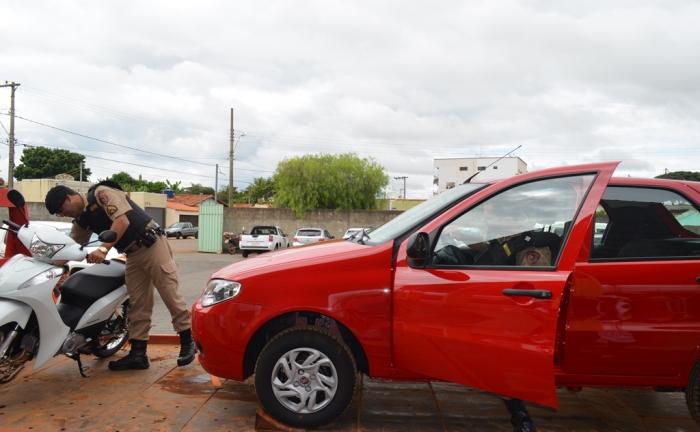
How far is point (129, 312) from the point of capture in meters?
4.46

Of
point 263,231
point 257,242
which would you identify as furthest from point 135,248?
point 263,231

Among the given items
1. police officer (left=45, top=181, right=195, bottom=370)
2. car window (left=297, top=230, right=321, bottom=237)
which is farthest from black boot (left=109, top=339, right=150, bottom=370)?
car window (left=297, top=230, right=321, bottom=237)

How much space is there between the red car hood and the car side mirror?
12.5 inches

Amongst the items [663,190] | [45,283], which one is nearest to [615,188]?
[663,190]

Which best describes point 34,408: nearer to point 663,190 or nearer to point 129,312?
point 129,312

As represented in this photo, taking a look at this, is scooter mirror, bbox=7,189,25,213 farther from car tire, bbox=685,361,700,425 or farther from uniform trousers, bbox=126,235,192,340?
car tire, bbox=685,361,700,425

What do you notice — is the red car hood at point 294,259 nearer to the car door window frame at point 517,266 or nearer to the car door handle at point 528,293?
the car door window frame at point 517,266

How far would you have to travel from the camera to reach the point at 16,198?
3828mm

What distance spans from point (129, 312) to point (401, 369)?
8.76ft

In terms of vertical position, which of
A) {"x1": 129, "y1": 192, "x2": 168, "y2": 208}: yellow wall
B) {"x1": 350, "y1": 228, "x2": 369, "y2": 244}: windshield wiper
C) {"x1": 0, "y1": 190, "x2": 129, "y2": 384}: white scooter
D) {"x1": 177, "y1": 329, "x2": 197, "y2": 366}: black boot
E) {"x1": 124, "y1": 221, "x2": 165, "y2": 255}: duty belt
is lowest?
{"x1": 177, "y1": 329, "x2": 197, "y2": 366}: black boot

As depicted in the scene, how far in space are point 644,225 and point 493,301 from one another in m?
1.21

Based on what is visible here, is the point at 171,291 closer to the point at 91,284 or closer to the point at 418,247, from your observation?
the point at 91,284

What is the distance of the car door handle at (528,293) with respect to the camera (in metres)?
2.79

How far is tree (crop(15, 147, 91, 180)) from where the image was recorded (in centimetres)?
6228
